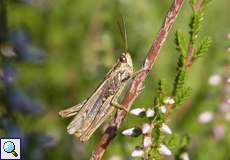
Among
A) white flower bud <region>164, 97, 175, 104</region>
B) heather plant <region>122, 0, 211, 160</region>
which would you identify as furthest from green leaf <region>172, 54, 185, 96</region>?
white flower bud <region>164, 97, 175, 104</region>

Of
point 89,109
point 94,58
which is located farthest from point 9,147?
point 94,58

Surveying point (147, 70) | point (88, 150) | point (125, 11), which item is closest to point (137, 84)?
point (147, 70)

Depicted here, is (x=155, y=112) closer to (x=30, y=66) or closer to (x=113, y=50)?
(x=113, y=50)

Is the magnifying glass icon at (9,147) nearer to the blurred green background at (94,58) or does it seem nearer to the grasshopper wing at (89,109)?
the grasshopper wing at (89,109)

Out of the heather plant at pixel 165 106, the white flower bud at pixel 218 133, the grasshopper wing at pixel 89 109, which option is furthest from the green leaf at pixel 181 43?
the white flower bud at pixel 218 133

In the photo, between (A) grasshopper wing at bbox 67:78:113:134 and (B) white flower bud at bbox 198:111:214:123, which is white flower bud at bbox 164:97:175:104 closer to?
(A) grasshopper wing at bbox 67:78:113:134

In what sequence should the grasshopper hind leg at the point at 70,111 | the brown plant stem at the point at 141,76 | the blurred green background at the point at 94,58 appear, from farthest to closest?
the blurred green background at the point at 94,58, the grasshopper hind leg at the point at 70,111, the brown plant stem at the point at 141,76
